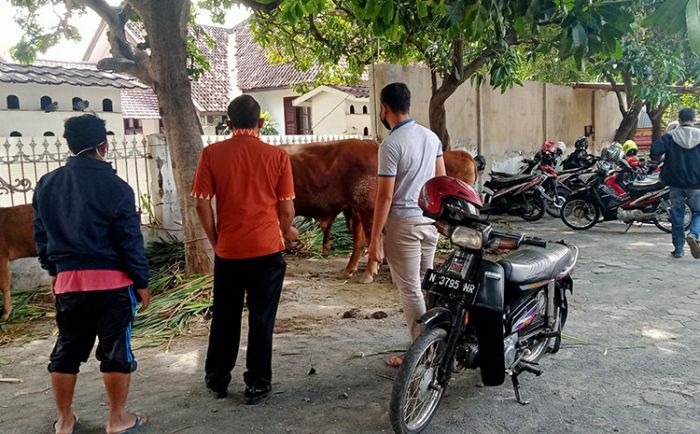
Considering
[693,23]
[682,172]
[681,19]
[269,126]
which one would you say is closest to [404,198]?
[681,19]

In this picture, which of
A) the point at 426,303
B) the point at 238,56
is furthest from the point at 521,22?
the point at 238,56

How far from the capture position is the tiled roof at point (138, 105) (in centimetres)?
1989

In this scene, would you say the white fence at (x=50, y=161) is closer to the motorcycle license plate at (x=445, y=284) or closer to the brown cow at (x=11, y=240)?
the brown cow at (x=11, y=240)

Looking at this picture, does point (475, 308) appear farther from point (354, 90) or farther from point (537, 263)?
point (354, 90)

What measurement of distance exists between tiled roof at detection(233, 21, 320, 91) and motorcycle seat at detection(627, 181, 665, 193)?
14.2 metres

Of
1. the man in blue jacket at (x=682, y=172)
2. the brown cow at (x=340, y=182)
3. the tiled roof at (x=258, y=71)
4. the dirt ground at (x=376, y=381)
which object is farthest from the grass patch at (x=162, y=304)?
the tiled roof at (x=258, y=71)

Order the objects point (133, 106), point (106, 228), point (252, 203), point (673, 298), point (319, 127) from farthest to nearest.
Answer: point (133, 106) → point (319, 127) → point (673, 298) → point (252, 203) → point (106, 228)

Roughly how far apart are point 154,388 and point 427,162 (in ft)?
7.39

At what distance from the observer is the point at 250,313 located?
354 centimetres

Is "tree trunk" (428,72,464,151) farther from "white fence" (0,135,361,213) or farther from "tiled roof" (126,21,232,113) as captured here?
"tiled roof" (126,21,232,113)

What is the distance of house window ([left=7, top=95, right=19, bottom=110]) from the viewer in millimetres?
10430

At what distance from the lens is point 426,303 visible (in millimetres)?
3664

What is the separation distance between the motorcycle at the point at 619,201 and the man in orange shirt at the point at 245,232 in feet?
22.7

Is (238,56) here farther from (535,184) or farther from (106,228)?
(106,228)
